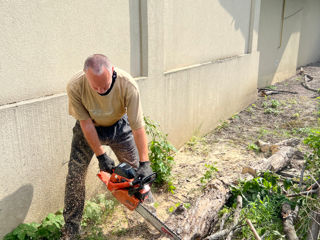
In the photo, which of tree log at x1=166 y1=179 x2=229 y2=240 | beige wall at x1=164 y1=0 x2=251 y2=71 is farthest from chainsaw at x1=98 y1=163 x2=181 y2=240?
beige wall at x1=164 y1=0 x2=251 y2=71

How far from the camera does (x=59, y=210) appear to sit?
309 centimetres

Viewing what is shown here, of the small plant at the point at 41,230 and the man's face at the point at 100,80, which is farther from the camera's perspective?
the small plant at the point at 41,230

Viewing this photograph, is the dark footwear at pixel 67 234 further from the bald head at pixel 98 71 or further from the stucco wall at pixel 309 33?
the stucco wall at pixel 309 33

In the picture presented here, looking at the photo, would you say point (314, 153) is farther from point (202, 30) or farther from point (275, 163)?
point (202, 30)

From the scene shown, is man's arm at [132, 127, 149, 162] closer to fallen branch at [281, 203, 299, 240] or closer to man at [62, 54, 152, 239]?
man at [62, 54, 152, 239]

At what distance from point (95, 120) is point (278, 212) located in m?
2.13

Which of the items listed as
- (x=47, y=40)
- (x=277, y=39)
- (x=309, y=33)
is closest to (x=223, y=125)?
(x=47, y=40)

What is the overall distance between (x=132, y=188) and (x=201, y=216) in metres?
0.78

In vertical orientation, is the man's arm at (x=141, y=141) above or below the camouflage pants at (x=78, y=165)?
above

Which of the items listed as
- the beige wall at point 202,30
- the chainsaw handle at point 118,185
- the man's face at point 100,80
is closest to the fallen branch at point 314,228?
the chainsaw handle at point 118,185

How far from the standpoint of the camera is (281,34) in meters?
10.7

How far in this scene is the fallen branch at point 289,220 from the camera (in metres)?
2.59

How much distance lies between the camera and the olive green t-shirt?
8.52 feet

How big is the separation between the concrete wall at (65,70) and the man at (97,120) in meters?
0.29
